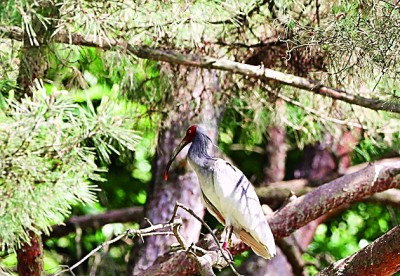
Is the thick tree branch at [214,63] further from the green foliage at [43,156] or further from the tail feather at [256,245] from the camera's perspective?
the tail feather at [256,245]

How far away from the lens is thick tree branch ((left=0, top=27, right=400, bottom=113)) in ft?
8.96

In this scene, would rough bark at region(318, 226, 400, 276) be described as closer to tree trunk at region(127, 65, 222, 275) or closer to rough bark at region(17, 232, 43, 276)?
rough bark at region(17, 232, 43, 276)

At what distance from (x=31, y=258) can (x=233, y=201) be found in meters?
0.65

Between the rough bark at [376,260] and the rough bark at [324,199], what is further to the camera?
the rough bark at [324,199]

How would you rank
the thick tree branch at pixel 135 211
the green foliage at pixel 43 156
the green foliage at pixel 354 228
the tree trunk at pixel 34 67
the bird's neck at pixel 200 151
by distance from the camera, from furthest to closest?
1. the green foliage at pixel 354 228
2. the thick tree branch at pixel 135 211
3. the bird's neck at pixel 200 151
4. the tree trunk at pixel 34 67
5. the green foliage at pixel 43 156

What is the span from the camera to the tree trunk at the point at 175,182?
11.8ft

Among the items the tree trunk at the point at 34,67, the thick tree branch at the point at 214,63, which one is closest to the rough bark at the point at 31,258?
the tree trunk at the point at 34,67

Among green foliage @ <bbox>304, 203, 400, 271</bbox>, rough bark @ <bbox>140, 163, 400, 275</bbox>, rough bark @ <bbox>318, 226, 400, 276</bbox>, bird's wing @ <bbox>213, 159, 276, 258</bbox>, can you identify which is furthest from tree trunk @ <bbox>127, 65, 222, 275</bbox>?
green foliage @ <bbox>304, 203, 400, 271</bbox>

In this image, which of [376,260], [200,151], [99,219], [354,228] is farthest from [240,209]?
[354,228]

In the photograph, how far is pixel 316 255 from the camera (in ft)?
16.4

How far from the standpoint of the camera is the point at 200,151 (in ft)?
9.54

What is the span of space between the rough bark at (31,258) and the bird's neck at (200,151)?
528 millimetres

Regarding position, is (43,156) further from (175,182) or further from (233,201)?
(175,182)

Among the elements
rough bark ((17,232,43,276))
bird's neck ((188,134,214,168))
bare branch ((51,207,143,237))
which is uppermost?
bird's neck ((188,134,214,168))
